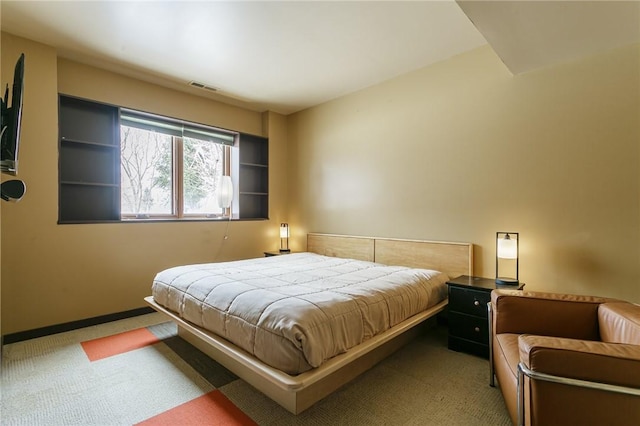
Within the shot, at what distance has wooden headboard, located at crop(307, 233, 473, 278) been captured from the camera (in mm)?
3061

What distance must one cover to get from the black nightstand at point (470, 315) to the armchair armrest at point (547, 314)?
0.52 meters

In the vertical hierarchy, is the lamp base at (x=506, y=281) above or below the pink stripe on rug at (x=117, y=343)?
above

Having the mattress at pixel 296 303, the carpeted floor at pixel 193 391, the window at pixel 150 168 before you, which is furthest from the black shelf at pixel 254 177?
the carpeted floor at pixel 193 391

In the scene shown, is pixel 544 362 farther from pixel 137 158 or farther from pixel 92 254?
pixel 137 158

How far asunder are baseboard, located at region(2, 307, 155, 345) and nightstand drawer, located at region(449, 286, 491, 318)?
342 cm

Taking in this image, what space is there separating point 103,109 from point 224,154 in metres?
1.61

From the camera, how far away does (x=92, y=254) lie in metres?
3.23

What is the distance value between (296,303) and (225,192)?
2.92 m

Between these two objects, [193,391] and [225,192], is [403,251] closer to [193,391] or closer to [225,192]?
[193,391]

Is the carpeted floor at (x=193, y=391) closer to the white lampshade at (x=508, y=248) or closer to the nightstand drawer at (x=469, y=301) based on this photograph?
the nightstand drawer at (x=469, y=301)

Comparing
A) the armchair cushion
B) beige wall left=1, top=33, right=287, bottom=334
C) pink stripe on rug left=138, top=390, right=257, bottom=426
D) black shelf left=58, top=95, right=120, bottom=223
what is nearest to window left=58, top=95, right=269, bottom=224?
black shelf left=58, top=95, right=120, bottom=223

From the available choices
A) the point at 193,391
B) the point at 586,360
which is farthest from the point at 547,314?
the point at 193,391

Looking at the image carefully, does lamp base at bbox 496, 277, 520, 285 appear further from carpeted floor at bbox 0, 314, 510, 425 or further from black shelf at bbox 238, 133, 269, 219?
black shelf at bbox 238, 133, 269, 219

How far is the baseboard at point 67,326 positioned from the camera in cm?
279
